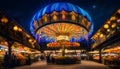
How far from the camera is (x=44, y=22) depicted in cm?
7162

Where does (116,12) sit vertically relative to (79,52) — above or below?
above

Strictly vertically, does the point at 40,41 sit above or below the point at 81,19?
below

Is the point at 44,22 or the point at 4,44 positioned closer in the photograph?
the point at 4,44

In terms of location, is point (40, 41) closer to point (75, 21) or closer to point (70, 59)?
point (75, 21)

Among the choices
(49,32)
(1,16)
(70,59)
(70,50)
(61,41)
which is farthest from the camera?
(70,50)

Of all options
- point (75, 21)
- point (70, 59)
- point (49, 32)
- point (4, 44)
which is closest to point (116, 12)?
point (4, 44)

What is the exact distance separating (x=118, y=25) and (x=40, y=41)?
65.1m

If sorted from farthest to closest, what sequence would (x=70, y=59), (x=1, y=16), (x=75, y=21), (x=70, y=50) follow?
(x=70, y=50), (x=75, y=21), (x=70, y=59), (x=1, y=16)

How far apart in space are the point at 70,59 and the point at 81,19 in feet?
120

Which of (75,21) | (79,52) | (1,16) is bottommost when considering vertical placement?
(79,52)

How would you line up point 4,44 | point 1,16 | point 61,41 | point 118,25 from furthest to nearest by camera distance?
point 61,41
point 4,44
point 118,25
point 1,16

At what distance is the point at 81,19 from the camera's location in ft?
245

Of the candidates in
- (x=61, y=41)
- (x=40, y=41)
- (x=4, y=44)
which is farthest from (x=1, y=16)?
(x=40, y=41)

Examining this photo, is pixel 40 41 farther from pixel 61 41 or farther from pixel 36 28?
pixel 61 41
